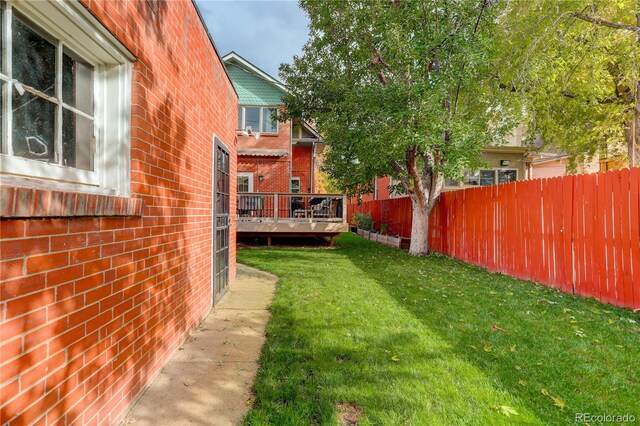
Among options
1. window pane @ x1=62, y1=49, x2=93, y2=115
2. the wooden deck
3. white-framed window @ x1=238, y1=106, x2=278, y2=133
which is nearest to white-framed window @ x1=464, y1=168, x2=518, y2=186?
the wooden deck

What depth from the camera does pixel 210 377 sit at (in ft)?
9.45

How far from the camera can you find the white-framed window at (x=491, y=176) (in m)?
16.7

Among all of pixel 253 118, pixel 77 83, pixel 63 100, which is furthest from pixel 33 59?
pixel 253 118

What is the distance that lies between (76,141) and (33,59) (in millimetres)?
480

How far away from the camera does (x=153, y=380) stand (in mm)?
2775

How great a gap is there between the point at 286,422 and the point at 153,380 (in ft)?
4.13

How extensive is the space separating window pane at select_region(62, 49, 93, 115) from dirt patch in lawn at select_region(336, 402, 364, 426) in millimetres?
2566

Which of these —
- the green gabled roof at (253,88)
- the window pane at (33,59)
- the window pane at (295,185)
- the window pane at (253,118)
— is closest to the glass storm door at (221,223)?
the window pane at (33,59)

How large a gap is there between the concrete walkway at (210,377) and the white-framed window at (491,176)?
49.8 feet

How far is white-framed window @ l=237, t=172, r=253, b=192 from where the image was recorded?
15569 millimetres

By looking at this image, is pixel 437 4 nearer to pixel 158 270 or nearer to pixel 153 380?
pixel 158 270

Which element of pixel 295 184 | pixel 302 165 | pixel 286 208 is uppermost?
pixel 302 165

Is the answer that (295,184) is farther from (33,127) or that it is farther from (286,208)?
(33,127)

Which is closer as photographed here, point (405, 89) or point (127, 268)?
point (127, 268)
